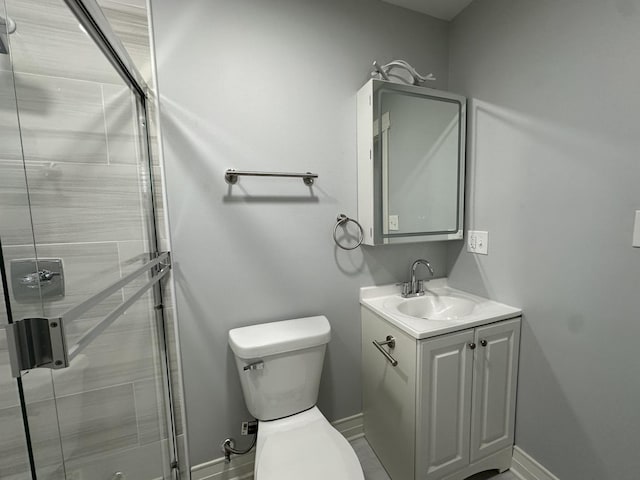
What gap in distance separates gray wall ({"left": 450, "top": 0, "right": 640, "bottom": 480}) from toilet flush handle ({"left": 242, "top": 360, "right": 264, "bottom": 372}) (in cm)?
126

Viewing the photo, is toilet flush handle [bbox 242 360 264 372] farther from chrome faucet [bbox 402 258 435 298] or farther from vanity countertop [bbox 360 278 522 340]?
chrome faucet [bbox 402 258 435 298]

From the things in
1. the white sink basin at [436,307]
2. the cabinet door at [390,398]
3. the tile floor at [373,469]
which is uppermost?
the white sink basin at [436,307]

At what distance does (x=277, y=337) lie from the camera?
3.80ft

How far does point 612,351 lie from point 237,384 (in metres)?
1.58

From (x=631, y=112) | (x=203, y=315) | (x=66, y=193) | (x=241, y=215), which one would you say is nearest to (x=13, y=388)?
(x=66, y=193)

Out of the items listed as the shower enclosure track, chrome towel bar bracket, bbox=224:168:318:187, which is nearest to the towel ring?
chrome towel bar bracket, bbox=224:168:318:187

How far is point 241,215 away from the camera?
4.14ft

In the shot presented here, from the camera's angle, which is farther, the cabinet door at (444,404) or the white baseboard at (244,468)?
Result: the white baseboard at (244,468)

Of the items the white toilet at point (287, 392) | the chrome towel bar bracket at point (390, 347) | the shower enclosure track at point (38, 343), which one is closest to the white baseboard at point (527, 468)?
the chrome towel bar bracket at point (390, 347)

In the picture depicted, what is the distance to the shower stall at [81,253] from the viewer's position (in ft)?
1.72

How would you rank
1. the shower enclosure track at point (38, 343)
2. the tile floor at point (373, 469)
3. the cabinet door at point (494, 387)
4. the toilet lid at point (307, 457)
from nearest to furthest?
the shower enclosure track at point (38, 343), the toilet lid at point (307, 457), the cabinet door at point (494, 387), the tile floor at point (373, 469)

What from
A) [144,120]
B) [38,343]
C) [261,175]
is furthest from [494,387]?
[144,120]

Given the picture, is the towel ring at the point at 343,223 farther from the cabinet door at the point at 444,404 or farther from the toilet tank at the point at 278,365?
the cabinet door at the point at 444,404

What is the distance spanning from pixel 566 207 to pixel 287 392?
1.44 meters
